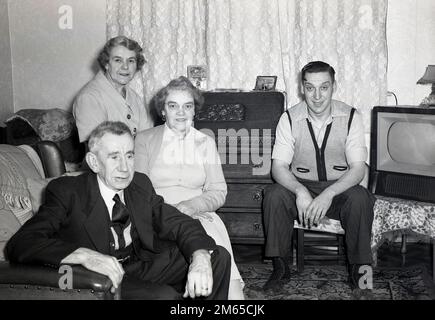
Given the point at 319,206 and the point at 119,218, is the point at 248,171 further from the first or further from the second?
the point at 119,218

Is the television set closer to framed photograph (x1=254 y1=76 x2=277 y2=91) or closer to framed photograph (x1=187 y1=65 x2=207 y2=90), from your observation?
framed photograph (x1=254 y1=76 x2=277 y2=91)

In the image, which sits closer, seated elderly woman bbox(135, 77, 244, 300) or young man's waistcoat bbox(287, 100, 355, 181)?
seated elderly woman bbox(135, 77, 244, 300)

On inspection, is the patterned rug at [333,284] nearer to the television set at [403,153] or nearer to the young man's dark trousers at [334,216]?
the young man's dark trousers at [334,216]

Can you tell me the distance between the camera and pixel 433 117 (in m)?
3.14

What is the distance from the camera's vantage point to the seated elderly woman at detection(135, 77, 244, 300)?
279 cm

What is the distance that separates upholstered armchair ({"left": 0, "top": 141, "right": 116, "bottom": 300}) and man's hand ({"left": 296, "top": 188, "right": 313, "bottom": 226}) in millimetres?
1351

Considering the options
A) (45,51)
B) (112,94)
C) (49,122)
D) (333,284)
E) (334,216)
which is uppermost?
(45,51)

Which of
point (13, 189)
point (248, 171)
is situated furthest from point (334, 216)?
point (13, 189)

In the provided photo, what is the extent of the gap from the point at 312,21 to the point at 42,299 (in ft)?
9.99

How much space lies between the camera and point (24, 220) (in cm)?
235

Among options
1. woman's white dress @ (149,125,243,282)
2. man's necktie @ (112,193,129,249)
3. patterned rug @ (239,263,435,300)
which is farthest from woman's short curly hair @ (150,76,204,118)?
patterned rug @ (239,263,435,300)

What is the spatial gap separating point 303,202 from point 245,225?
60 cm
